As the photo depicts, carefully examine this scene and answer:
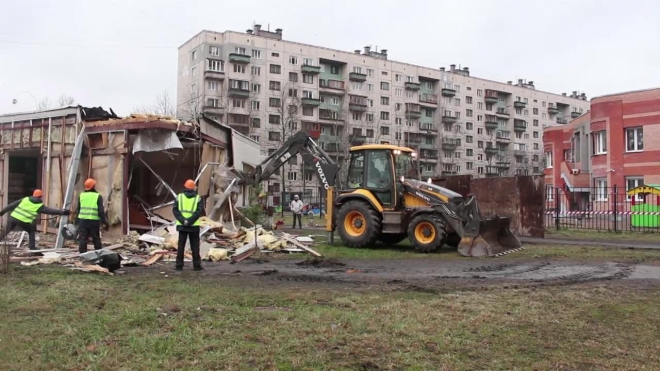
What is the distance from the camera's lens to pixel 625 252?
46.3ft

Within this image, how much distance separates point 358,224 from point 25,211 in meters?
8.17

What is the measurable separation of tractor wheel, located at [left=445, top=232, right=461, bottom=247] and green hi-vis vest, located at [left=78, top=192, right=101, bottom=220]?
28.1 ft

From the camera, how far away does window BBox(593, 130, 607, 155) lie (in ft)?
105

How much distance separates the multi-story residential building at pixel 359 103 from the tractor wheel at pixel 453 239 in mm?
37516

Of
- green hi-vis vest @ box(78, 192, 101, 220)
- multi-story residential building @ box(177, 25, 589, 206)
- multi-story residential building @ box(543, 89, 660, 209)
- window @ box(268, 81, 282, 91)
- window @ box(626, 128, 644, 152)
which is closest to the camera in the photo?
green hi-vis vest @ box(78, 192, 101, 220)

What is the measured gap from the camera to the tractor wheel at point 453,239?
45.6 ft

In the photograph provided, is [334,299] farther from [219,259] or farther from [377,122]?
[377,122]

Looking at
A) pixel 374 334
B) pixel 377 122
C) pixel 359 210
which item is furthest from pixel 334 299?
pixel 377 122

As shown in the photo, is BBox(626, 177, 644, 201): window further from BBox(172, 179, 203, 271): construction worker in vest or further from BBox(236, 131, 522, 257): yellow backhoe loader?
BBox(172, 179, 203, 271): construction worker in vest

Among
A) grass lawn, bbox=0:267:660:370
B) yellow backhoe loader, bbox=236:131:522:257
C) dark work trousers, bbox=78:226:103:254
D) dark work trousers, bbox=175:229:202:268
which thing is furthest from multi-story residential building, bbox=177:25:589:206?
grass lawn, bbox=0:267:660:370

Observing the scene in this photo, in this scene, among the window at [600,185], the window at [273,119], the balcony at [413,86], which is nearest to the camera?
the window at [600,185]

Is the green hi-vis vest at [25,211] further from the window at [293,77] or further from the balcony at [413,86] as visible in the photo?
the balcony at [413,86]

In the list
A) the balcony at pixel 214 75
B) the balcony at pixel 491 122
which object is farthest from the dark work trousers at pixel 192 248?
the balcony at pixel 491 122

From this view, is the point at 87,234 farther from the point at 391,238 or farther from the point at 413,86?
the point at 413,86
